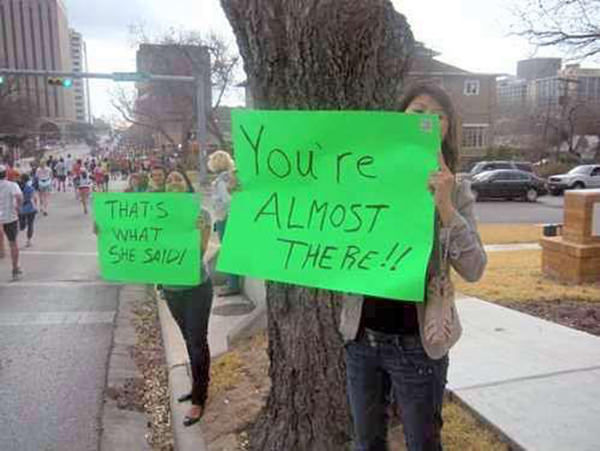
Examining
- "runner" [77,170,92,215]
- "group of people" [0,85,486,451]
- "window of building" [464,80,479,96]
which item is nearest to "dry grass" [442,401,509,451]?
"group of people" [0,85,486,451]

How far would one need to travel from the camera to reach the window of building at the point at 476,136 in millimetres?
46412

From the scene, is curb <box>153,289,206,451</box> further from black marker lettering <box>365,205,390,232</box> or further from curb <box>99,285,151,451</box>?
black marker lettering <box>365,205,390,232</box>

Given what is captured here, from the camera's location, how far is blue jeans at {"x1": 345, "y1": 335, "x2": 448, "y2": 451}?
209 centimetres

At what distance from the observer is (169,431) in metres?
3.96

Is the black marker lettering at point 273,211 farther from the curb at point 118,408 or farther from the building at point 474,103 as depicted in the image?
the building at point 474,103

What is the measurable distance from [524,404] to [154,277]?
88.7 inches

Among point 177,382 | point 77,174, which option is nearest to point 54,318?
point 177,382

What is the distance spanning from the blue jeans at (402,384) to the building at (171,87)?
37666 mm

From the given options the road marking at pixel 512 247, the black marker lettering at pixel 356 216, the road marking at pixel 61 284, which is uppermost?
the black marker lettering at pixel 356 216

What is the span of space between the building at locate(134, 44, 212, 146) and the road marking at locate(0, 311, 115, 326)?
32896mm

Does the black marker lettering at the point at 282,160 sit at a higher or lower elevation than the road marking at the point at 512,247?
higher

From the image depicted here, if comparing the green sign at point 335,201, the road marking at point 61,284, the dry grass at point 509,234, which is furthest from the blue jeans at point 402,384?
the dry grass at point 509,234

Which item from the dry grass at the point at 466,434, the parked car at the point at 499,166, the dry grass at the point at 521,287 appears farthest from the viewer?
the parked car at the point at 499,166

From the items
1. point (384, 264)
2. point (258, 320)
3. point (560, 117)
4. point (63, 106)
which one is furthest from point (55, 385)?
point (63, 106)
